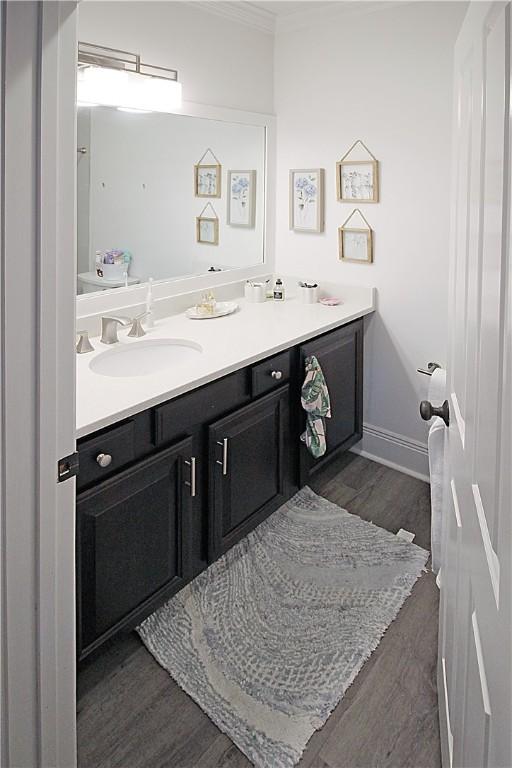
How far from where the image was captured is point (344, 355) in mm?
2824

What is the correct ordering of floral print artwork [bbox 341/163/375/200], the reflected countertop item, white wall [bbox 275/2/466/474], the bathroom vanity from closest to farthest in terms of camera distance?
the bathroom vanity → the reflected countertop item → white wall [bbox 275/2/466/474] → floral print artwork [bbox 341/163/375/200]

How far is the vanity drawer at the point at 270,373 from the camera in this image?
7.29 feet

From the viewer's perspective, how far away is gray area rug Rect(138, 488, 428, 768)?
164 centimetres

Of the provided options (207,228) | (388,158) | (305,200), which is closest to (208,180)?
(207,228)

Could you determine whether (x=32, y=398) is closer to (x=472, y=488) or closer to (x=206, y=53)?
(x=472, y=488)

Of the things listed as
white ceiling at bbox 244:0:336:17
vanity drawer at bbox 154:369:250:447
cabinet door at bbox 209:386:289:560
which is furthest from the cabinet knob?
white ceiling at bbox 244:0:336:17

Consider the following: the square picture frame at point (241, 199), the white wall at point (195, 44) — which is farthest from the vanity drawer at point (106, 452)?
the square picture frame at point (241, 199)

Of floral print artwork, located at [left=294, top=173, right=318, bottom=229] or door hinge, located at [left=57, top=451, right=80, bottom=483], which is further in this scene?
floral print artwork, located at [left=294, top=173, right=318, bottom=229]

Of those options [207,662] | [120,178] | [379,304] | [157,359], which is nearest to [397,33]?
[379,304]

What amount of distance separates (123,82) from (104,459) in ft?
5.00

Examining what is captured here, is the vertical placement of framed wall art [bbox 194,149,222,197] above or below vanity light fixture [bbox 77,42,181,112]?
below

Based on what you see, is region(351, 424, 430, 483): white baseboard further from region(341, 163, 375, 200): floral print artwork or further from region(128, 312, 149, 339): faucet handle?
region(128, 312, 149, 339): faucet handle

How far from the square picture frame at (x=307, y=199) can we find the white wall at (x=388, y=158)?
0.04 metres

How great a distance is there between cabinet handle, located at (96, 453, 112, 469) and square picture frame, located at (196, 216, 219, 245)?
151cm
